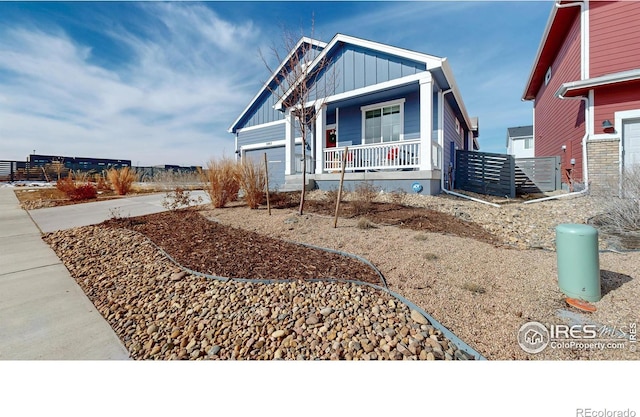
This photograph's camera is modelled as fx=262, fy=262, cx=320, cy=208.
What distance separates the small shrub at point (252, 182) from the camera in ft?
20.1

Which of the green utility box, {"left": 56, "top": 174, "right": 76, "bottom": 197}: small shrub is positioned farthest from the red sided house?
{"left": 56, "top": 174, "right": 76, "bottom": 197}: small shrub

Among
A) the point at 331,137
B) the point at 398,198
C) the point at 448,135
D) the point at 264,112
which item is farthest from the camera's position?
the point at 264,112

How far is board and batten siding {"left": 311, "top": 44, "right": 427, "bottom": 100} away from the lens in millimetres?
7709

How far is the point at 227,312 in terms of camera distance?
218 centimetres

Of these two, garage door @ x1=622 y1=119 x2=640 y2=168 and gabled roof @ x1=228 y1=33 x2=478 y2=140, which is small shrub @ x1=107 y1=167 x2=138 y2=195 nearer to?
gabled roof @ x1=228 y1=33 x2=478 y2=140

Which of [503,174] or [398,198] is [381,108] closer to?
[398,198]

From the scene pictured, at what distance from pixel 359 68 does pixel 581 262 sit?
802cm

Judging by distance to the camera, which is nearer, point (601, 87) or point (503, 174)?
point (601, 87)

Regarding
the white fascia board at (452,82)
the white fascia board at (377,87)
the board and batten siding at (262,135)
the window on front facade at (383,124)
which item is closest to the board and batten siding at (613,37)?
the white fascia board at (452,82)

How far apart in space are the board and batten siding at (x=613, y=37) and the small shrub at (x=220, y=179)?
10.7 metres

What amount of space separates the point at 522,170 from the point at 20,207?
16993 millimetres

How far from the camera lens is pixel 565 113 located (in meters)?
10.2

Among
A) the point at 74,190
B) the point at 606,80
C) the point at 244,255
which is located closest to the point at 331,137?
the point at 606,80
